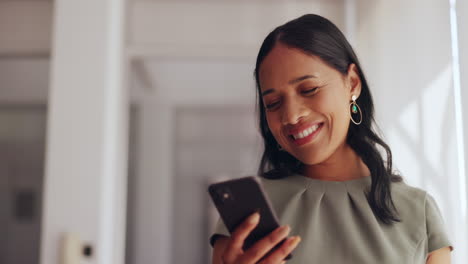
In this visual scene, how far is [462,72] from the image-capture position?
574mm

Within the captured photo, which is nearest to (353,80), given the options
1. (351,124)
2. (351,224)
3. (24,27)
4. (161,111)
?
(351,124)

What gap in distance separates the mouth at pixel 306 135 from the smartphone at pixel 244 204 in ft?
0.24

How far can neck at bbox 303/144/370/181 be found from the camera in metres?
0.53

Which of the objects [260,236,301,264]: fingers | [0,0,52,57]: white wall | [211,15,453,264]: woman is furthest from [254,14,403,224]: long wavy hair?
[0,0,52,57]: white wall

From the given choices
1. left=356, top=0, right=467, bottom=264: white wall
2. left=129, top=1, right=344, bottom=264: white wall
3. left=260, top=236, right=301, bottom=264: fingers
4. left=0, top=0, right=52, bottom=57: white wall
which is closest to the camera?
left=260, top=236, right=301, bottom=264: fingers

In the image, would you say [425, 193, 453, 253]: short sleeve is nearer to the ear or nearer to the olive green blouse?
the olive green blouse

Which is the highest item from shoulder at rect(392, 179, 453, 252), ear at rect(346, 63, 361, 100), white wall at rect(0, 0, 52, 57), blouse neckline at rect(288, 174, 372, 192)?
white wall at rect(0, 0, 52, 57)

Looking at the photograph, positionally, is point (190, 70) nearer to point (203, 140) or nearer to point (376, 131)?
point (203, 140)

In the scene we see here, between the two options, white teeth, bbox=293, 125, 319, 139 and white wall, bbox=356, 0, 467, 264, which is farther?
white wall, bbox=356, 0, 467, 264

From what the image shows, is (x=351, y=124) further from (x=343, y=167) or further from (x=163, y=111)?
(x=163, y=111)

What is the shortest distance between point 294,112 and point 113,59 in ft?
4.56

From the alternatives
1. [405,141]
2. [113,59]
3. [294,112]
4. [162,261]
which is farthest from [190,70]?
[294,112]

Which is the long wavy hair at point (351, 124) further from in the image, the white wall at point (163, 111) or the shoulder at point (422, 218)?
the white wall at point (163, 111)

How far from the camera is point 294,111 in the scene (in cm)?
48
